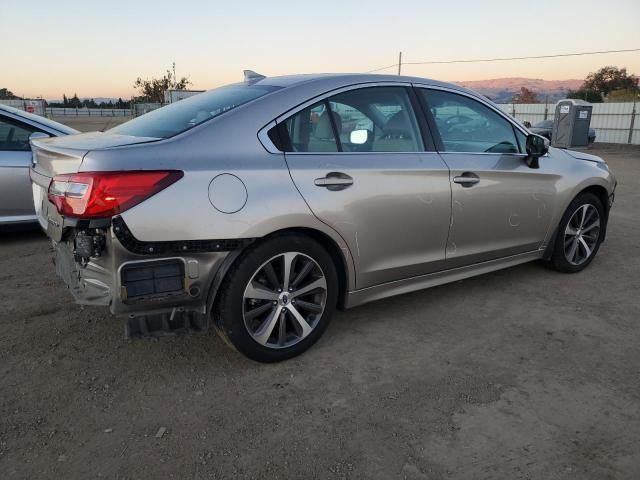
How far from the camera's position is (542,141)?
4.09 metres

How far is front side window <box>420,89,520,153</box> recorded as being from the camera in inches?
145

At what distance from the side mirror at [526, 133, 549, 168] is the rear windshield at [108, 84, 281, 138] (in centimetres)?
212

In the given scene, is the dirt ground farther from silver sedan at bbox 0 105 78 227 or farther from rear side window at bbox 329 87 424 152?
silver sedan at bbox 0 105 78 227

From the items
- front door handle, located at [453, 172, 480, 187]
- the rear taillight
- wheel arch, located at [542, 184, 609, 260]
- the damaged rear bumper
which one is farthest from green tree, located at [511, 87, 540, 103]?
the rear taillight

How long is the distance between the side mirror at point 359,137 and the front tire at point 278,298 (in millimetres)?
693

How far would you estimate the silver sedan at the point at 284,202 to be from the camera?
99.5 inches

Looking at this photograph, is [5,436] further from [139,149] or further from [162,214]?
[139,149]

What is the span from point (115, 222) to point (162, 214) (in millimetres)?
212

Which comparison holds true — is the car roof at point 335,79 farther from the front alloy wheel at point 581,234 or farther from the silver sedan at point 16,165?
the silver sedan at point 16,165

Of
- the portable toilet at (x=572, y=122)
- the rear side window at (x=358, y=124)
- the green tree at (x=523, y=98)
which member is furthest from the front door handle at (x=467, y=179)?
the green tree at (x=523, y=98)

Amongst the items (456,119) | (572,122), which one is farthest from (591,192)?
(572,122)

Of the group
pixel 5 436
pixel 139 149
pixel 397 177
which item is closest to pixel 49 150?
pixel 139 149

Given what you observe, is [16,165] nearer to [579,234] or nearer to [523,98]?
[579,234]

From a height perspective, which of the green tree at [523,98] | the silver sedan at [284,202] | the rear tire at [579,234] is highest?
the green tree at [523,98]
